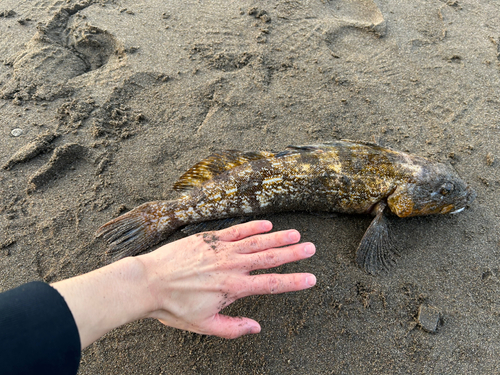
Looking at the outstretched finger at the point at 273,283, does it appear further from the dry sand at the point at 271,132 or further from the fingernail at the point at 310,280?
the dry sand at the point at 271,132

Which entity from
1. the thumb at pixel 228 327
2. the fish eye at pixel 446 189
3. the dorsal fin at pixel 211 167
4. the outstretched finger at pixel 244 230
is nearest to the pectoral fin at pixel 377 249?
the fish eye at pixel 446 189

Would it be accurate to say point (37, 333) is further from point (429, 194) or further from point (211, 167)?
point (429, 194)

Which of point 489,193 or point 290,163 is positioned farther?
point 489,193

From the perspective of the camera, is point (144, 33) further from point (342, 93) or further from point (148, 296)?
point (148, 296)

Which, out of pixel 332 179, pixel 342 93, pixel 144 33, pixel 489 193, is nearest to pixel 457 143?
pixel 489 193

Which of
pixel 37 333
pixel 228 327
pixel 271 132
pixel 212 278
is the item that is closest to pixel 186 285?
pixel 212 278

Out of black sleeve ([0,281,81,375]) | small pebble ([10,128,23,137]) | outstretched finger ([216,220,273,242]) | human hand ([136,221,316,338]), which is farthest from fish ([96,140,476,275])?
small pebble ([10,128,23,137])
